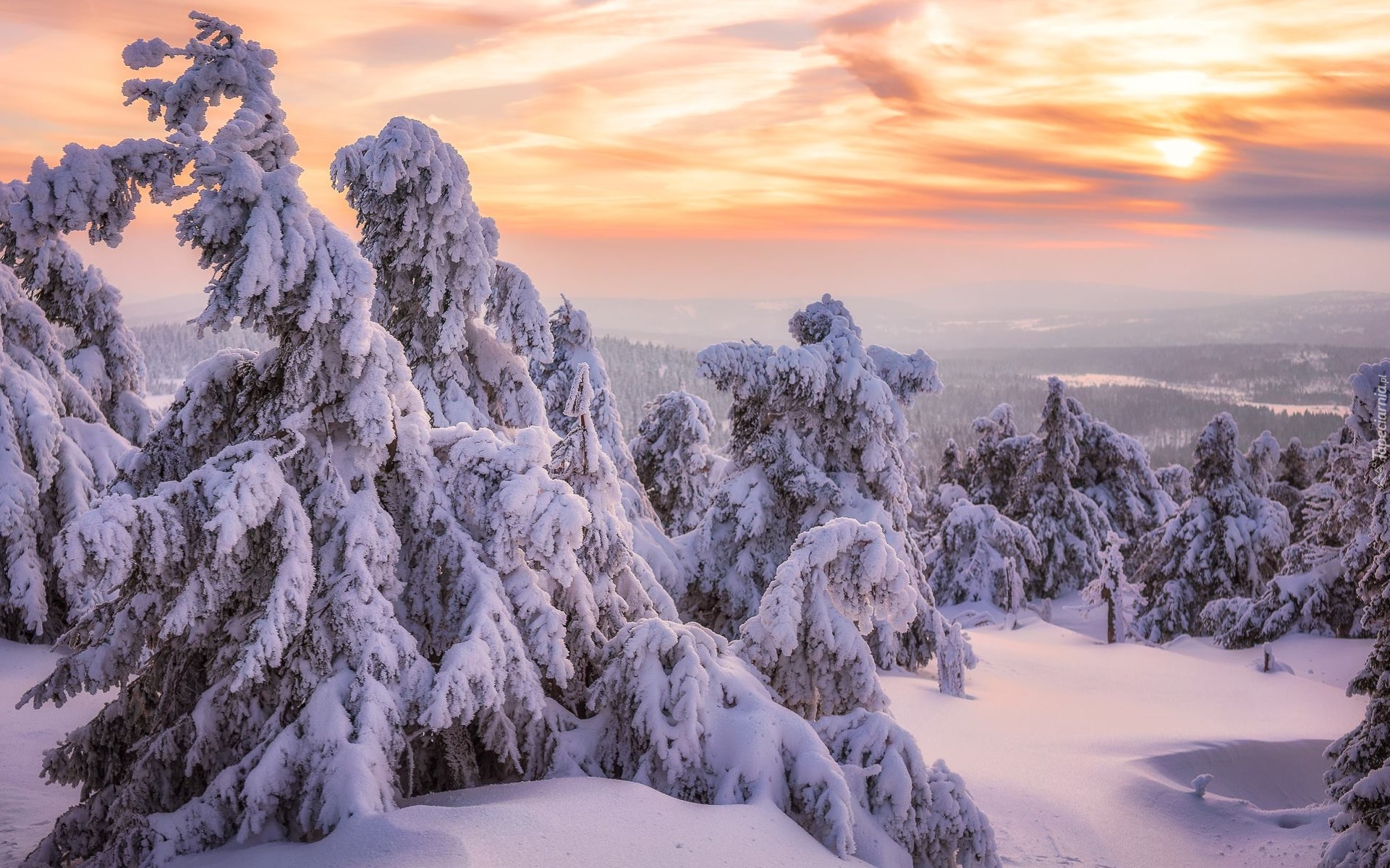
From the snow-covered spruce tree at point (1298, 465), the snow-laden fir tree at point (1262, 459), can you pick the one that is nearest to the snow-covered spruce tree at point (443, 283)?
the snow-laden fir tree at point (1262, 459)

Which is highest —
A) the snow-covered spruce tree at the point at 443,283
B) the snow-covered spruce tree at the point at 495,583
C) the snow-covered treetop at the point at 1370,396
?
the snow-covered spruce tree at the point at 443,283

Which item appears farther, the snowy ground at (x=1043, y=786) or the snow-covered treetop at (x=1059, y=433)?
the snow-covered treetop at (x=1059, y=433)

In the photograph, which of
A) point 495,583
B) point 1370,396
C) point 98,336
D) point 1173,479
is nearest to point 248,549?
point 495,583

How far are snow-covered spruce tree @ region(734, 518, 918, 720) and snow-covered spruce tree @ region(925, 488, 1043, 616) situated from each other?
24310 millimetres

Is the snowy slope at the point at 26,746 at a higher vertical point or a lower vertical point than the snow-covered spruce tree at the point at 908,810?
lower

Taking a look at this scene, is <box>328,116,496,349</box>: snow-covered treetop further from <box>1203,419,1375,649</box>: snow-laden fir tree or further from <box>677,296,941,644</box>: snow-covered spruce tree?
<box>1203,419,1375,649</box>: snow-laden fir tree

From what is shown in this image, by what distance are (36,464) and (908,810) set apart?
1515 cm

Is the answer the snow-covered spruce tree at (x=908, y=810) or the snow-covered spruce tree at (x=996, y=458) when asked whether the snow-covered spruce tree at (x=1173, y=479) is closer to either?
the snow-covered spruce tree at (x=996, y=458)

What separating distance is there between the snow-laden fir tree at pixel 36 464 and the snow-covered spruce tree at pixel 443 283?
7.41 meters

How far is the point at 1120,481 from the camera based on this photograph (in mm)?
40969

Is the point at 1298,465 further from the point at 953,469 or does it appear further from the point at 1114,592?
the point at 1114,592

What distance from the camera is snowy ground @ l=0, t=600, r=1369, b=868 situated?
6.10 m

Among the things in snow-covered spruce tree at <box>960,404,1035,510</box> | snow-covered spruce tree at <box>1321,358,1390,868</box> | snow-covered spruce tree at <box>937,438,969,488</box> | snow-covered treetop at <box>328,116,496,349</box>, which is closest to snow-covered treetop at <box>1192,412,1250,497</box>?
snow-covered spruce tree at <box>960,404,1035,510</box>

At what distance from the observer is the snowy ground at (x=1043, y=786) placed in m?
6.10
